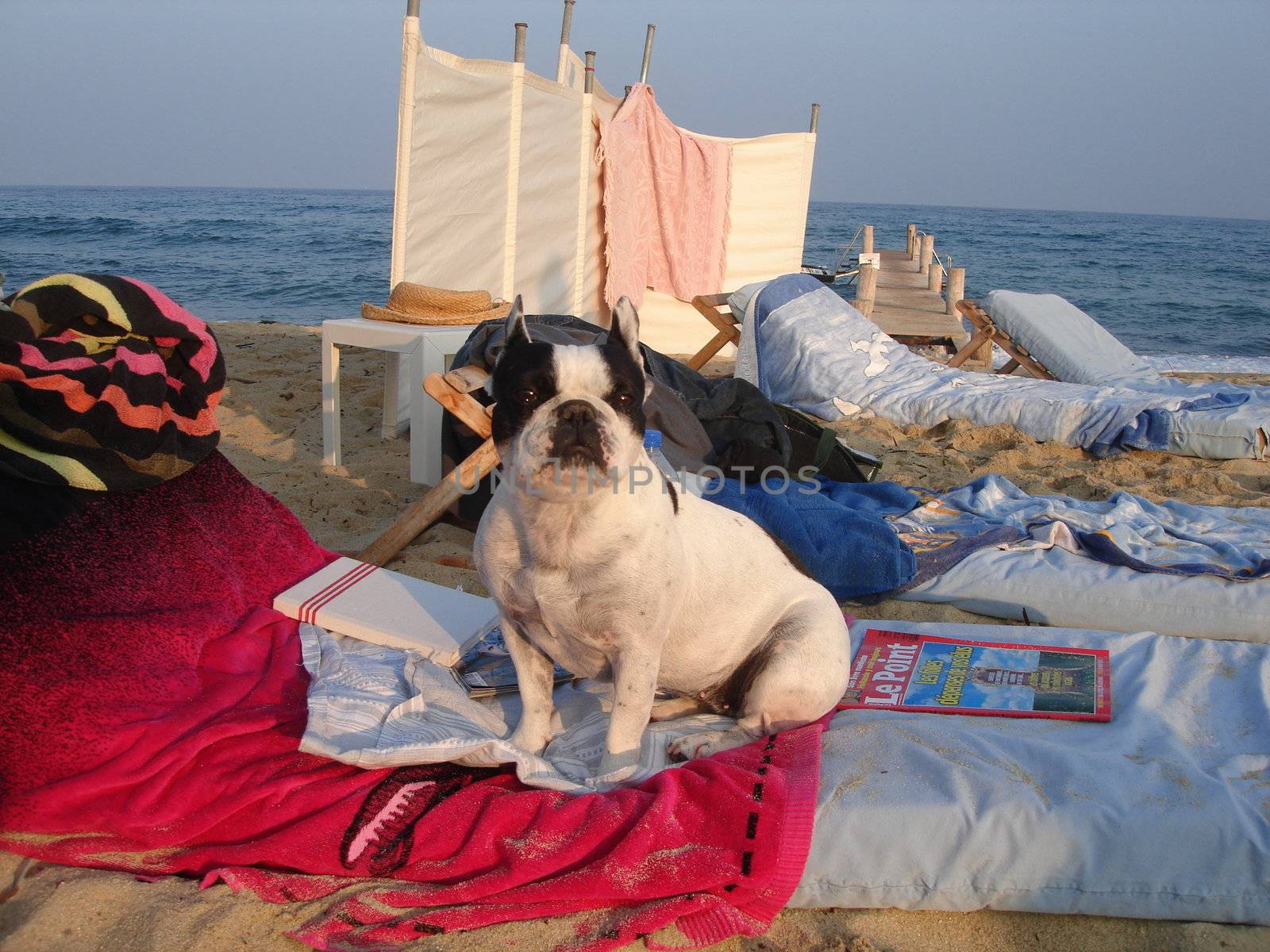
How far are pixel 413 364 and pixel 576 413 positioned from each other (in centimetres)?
337

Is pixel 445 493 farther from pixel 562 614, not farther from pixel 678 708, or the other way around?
pixel 562 614

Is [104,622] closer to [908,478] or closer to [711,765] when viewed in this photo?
[711,765]

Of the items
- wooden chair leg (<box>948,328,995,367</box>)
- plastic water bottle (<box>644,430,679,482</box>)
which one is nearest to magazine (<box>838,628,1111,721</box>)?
plastic water bottle (<box>644,430,679,482</box>)

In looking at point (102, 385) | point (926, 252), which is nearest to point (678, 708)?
point (102, 385)

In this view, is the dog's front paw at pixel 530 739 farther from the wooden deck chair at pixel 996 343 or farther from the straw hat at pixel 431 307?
the wooden deck chair at pixel 996 343

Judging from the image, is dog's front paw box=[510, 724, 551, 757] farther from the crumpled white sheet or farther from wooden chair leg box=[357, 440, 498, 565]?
wooden chair leg box=[357, 440, 498, 565]

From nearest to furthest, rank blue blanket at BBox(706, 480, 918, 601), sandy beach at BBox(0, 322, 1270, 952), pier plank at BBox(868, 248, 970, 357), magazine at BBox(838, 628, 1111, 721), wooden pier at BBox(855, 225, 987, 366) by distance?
sandy beach at BBox(0, 322, 1270, 952) → magazine at BBox(838, 628, 1111, 721) → blue blanket at BBox(706, 480, 918, 601) → wooden pier at BBox(855, 225, 987, 366) → pier plank at BBox(868, 248, 970, 357)

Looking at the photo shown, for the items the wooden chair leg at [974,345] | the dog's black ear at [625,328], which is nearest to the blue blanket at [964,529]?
the dog's black ear at [625,328]

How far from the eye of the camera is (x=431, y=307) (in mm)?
5512

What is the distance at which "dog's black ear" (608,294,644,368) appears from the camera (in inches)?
94.3

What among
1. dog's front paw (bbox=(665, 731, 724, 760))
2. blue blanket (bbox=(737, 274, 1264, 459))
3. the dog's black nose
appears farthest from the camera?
blue blanket (bbox=(737, 274, 1264, 459))

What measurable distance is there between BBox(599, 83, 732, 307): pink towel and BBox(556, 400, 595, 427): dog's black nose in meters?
6.20

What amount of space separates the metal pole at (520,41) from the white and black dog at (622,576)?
5237 millimetres

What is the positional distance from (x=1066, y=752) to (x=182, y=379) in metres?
2.93
